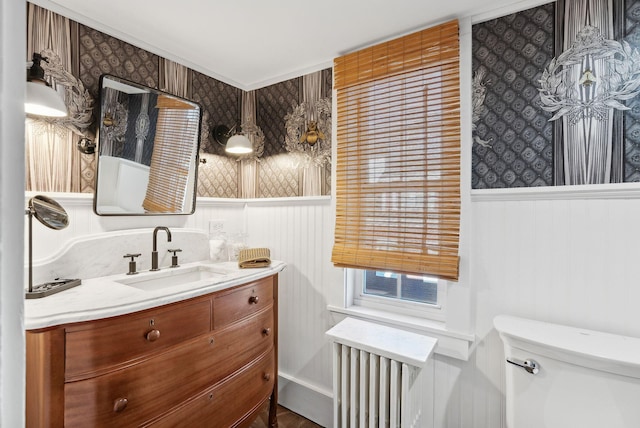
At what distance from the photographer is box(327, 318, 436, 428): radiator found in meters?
1.47

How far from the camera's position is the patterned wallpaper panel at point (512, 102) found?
4.82 feet

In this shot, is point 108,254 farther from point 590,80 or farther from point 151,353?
point 590,80

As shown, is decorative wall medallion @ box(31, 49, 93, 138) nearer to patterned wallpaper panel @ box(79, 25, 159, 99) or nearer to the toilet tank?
patterned wallpaper panel @ box(79, 25, 159, 99)

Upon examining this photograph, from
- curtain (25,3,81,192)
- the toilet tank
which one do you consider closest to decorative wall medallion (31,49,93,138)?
curtain (25,3,81,192)

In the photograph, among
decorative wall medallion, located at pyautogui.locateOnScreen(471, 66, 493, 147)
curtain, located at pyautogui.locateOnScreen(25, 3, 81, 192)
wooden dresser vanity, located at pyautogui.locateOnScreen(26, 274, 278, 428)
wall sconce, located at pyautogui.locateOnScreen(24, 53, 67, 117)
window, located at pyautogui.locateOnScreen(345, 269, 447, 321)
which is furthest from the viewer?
window, located at pyautogui.locateOnScreen(345, 269, 447, 321)

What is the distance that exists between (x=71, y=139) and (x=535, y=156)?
2.32 meters

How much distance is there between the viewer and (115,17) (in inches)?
64.1

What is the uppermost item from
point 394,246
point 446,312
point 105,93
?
point 105,93

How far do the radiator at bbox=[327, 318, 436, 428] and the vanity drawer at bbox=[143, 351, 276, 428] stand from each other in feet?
1.48

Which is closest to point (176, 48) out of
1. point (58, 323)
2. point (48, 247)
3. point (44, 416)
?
point (48, 247)

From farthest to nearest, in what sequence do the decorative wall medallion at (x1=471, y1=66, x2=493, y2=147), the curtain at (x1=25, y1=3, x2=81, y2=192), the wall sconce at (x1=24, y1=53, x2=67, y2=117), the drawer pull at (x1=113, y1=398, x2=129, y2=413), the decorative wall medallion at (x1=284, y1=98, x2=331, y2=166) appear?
1. the decorative wall medallion at (x1=284, y1=98, x2=331, y2=166)
2. the decorative wall medallion at (x1=471, y1=66, x2=493, y2=147)
3. the curtain at (x1=25, y1=3, x2=81, y2=192)
4. the wall sconce at (x1=24, y1=53, x2=67, y2=117)
5. the drawer pull at (x1=113, y1=398, x2=129, y2=413)

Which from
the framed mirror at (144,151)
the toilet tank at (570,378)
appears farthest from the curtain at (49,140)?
the toilet tank at (570,378)

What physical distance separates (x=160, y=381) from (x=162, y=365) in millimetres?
63

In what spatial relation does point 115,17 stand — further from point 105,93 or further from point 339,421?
point 339,421
